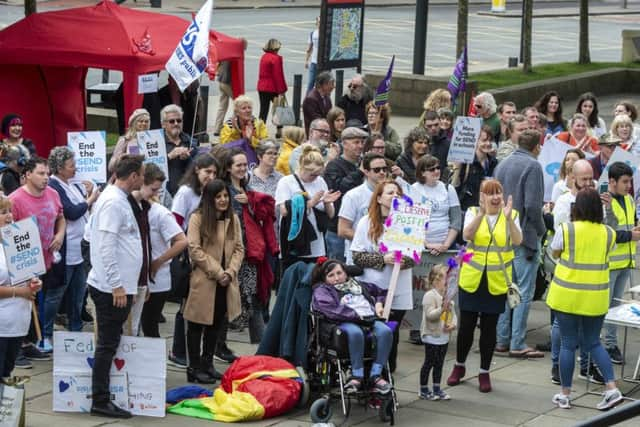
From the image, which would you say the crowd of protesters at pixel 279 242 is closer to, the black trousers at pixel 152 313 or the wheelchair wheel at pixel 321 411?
the black trousers at pixel 152 313

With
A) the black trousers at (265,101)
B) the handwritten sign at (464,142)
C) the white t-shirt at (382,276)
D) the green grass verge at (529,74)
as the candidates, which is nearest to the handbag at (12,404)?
the white t-shirt at (382,276)

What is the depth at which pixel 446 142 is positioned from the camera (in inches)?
540

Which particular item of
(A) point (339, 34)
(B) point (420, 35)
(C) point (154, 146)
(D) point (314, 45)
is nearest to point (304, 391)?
(C) point (154, 146)

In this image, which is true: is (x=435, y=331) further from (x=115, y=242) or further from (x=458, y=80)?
(x=458, y=80)

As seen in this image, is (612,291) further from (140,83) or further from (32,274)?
(140,83)

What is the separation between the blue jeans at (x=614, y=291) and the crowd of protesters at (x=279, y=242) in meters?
0.02

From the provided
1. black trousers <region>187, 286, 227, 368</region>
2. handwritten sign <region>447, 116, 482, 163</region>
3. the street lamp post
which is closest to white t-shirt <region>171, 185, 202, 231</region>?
black trousers <region>187, 286, 227, 368</region>

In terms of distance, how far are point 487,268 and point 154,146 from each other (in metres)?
3.67

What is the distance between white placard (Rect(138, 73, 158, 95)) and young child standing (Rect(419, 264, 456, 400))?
20.2 feet

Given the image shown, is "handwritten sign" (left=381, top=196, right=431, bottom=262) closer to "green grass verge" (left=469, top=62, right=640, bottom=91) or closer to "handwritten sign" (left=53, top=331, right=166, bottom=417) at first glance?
"handwritten sign" (left=53, top=331, right=166, bottom=417)

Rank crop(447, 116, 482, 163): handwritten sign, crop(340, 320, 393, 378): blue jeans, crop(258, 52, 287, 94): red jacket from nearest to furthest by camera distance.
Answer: crop(340, 320, 393, 378): blue jeans → crop(447, 116, 482, 163): handwritten sign → crop(258, 52, 287, 94): red jacket

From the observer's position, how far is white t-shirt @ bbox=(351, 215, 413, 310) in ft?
33.7

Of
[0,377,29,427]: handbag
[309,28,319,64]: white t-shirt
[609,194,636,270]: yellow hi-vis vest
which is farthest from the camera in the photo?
[309,28,319,64]: white t-shirt

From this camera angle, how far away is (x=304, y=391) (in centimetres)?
961
